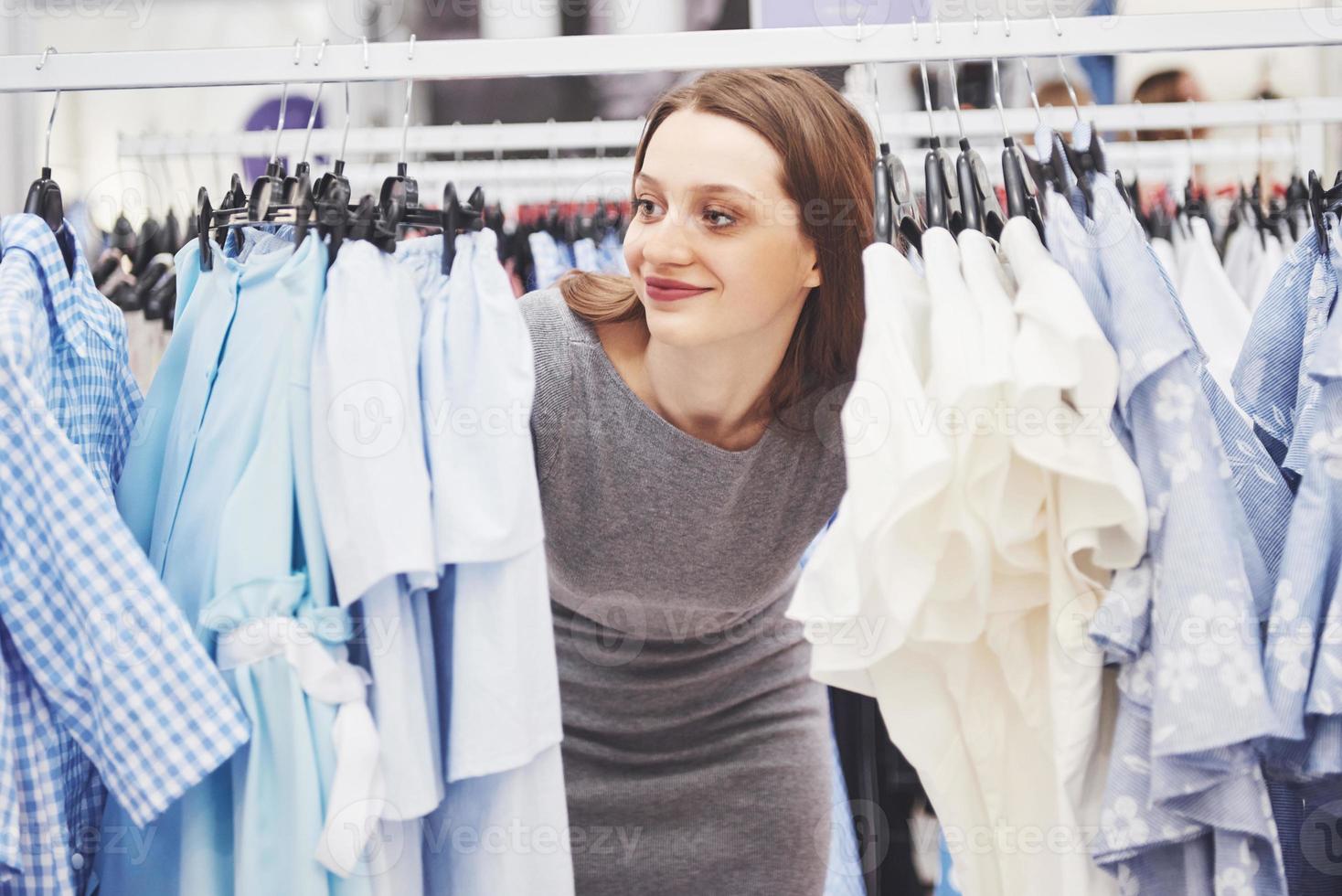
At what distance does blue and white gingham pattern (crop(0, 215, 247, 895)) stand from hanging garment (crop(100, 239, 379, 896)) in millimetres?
47

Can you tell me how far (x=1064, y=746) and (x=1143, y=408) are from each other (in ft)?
0.93

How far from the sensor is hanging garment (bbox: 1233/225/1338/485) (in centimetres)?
103

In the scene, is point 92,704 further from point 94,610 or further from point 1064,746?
point 1064,746

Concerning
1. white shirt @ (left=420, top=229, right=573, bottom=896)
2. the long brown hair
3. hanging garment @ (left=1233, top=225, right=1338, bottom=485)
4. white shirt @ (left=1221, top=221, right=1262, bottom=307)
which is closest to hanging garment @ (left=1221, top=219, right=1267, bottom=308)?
white shirt @ (left=1221, top=221, right=1262, bottom=307)

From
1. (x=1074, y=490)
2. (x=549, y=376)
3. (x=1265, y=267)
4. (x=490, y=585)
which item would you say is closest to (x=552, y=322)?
(x=549, y=376)

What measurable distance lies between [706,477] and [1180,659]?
2.16 feet

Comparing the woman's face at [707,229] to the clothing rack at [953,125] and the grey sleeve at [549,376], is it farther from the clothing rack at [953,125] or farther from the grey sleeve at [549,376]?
the clothing rack at [953,125]

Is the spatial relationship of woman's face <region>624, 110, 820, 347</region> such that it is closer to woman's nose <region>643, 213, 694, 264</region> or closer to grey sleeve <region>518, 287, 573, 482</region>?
woman's nose <region>643, 213, 694, 264</region>

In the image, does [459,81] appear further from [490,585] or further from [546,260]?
[490,585]

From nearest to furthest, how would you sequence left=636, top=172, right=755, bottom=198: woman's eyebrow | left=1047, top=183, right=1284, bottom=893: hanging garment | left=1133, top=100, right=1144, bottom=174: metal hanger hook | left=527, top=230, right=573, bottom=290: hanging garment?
left=1047, top=183, right=1284, bottom=893: hanging garment < left=636, top=172, right=755, bottom=198: woman's eyebrow < left=1133, top=100, right=1144, bottom=174: metal hanger hook < left=527, top=230, right=573, bottom=290: hanging garment

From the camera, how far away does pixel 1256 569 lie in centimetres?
91

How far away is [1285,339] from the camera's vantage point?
1.09 m

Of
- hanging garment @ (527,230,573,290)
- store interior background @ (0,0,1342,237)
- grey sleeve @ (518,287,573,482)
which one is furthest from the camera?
store interior background @ (0,0,1342,237)

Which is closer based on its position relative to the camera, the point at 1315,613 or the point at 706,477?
the point at 1315,613
